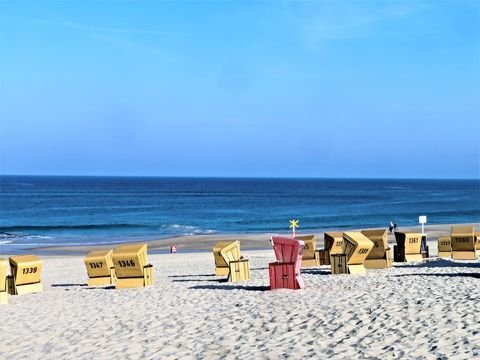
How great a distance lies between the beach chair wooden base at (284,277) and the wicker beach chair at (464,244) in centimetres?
984

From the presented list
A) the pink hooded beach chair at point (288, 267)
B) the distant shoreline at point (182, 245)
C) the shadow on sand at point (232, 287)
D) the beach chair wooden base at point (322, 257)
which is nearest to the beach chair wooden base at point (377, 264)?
the beach chair wooden base at point (322, 257)

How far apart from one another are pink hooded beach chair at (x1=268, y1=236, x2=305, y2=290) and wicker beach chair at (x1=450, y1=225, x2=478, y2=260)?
32.3ft

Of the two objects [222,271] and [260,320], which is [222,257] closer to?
[222,271]

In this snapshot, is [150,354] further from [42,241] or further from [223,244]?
[42,241]

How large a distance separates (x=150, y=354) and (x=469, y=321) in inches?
184

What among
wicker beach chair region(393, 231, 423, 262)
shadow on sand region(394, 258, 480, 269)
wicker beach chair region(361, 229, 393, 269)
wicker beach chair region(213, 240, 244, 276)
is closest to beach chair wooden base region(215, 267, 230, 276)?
wicker beach chair region(213, 240, 244, 276)

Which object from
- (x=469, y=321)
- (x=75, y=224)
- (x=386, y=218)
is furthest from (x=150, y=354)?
(x=386, y=218)

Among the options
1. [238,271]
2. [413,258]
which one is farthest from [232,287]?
[413,258]

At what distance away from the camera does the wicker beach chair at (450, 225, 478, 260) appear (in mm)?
21938

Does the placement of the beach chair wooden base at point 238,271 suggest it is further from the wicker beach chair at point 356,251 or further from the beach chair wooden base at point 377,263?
the beach chair wooden base at point 377,263

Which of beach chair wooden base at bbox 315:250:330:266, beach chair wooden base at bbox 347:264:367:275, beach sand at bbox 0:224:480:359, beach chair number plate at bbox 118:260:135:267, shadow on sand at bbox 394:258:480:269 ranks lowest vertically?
beach sand at bbox 0:224:480:359

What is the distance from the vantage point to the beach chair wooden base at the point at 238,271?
17266 millimetres

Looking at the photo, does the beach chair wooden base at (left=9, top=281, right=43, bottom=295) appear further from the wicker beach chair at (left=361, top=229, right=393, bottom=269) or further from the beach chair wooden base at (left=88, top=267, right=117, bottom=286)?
the wicker beach chair at (left=361, top=229, right=393, bottom=269)

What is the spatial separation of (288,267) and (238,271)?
3.52 metres
